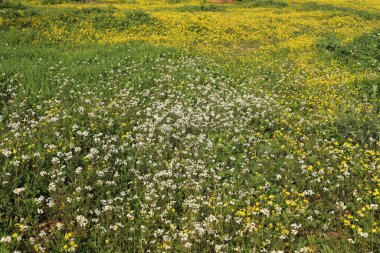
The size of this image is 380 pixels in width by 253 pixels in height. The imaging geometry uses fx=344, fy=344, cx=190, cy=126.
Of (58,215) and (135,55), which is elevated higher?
(135,55)

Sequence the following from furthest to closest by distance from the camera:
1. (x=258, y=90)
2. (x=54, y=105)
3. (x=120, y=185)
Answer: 1. (x=258, y=90)
2. (x=54, y=105)
3. (x=120, y=185)

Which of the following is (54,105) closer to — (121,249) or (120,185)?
(120,185)

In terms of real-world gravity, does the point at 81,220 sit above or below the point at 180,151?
above

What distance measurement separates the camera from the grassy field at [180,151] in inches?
217

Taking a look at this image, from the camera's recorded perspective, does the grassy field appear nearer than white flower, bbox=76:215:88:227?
No

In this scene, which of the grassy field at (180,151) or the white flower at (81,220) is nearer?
the white flower at (81,220)

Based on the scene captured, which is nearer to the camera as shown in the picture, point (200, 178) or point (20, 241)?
point (20, 241)

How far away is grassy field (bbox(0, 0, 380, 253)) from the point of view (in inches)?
217

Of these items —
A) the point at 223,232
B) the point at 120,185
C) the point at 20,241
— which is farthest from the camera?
the point at 120,185

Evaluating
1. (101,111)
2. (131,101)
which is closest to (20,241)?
(101,111)

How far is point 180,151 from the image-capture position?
7695 mm

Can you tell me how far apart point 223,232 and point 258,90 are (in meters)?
7.31

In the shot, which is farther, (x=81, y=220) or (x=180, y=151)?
(x=180, y=151)

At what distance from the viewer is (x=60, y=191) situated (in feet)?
19.6
